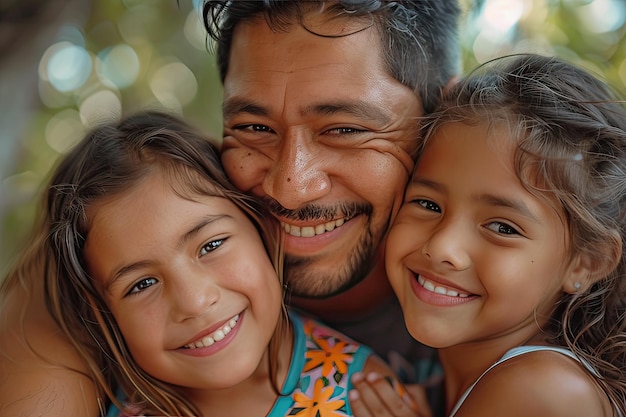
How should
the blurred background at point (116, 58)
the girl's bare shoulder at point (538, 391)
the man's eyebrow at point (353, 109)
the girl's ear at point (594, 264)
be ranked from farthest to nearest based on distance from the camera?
the blurred background at point (116, 58) < the man's eyebrow at point (353, 109) < the girl's ear at point (594, 264) < the girl's bare shoulder at point (538, 391)

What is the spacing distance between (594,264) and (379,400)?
43cm

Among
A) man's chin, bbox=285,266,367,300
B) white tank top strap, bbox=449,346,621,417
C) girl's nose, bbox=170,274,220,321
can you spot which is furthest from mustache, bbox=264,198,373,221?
white tank top strap, bbox=449,346,621,417

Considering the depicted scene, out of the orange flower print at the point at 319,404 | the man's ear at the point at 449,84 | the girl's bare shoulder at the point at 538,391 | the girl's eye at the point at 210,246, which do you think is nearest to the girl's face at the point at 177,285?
the girl's eye at the point at 210,246

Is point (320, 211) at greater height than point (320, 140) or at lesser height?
lesser

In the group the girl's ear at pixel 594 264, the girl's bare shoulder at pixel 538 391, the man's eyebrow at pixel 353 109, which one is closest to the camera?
the girl's bare shoulder at pixel 538 391

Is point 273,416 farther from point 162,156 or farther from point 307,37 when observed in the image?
point 307,37

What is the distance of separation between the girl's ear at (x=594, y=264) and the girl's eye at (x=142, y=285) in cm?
69

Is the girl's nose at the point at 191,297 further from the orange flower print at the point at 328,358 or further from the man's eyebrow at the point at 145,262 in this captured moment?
the orange flower print at the point at 328,358

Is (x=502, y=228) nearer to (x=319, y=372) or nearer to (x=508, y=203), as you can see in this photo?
(x=508, y=203)

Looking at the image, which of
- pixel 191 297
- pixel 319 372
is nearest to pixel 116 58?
pixel 191 297

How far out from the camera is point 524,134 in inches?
42.8

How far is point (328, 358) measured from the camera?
1256mm

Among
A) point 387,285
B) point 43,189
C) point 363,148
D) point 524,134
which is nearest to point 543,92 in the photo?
point 524,134

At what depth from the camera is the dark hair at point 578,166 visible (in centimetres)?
107
